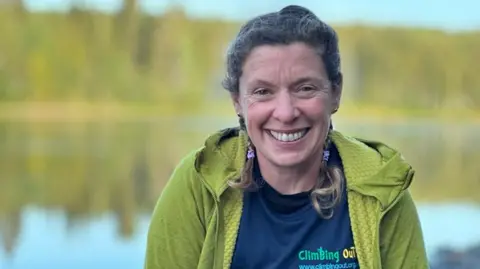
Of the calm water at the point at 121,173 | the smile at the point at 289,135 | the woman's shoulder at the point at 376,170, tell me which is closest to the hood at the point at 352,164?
the woman's shoulder at the point at 376,170

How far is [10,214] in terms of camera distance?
333cm

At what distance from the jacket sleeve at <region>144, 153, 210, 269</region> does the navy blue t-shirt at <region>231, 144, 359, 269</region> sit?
0.08 meters

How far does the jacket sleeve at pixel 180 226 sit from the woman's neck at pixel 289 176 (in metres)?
0.12

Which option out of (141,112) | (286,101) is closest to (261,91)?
(286,101)

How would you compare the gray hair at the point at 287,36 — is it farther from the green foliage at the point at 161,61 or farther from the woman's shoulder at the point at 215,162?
the green foliage at the point at 161,61

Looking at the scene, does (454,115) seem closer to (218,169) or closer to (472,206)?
(472,206)

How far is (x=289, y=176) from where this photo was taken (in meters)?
1.21

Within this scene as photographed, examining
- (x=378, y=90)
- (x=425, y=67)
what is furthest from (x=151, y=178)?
(x=425, y=67)

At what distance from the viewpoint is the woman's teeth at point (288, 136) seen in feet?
3.73

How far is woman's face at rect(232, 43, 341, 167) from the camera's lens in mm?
1120

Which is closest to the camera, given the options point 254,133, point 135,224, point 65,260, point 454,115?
point 254,133

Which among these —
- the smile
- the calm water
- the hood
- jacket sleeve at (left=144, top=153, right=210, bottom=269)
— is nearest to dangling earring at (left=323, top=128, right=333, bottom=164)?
the hood

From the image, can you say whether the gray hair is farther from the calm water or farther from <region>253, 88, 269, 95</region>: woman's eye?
the calm water

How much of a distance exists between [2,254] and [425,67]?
216 centimetres
